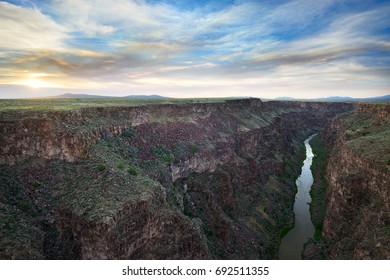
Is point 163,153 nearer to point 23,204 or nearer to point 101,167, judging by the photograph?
point 101,167

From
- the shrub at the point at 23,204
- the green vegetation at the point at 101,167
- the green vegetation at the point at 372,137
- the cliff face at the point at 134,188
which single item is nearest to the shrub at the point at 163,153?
the cliff face at the point at 134,188

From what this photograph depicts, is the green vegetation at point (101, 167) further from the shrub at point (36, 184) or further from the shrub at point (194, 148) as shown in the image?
the shrub at point (194, 148)

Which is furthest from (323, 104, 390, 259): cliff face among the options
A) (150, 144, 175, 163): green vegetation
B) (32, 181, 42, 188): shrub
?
(32, 181, 42, 188): shrub

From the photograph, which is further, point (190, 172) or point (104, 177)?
point (190, 172)

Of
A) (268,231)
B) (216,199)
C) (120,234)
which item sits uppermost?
(120,234)

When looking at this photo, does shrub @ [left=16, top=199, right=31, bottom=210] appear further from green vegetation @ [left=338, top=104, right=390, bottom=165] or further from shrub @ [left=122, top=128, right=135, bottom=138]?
green vegetation @ [left=338, top=104, right=390, bottom=165]

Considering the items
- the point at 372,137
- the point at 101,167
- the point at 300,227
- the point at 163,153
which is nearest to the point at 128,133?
the point at 163,153

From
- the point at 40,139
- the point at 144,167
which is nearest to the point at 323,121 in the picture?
the point at 144,167
